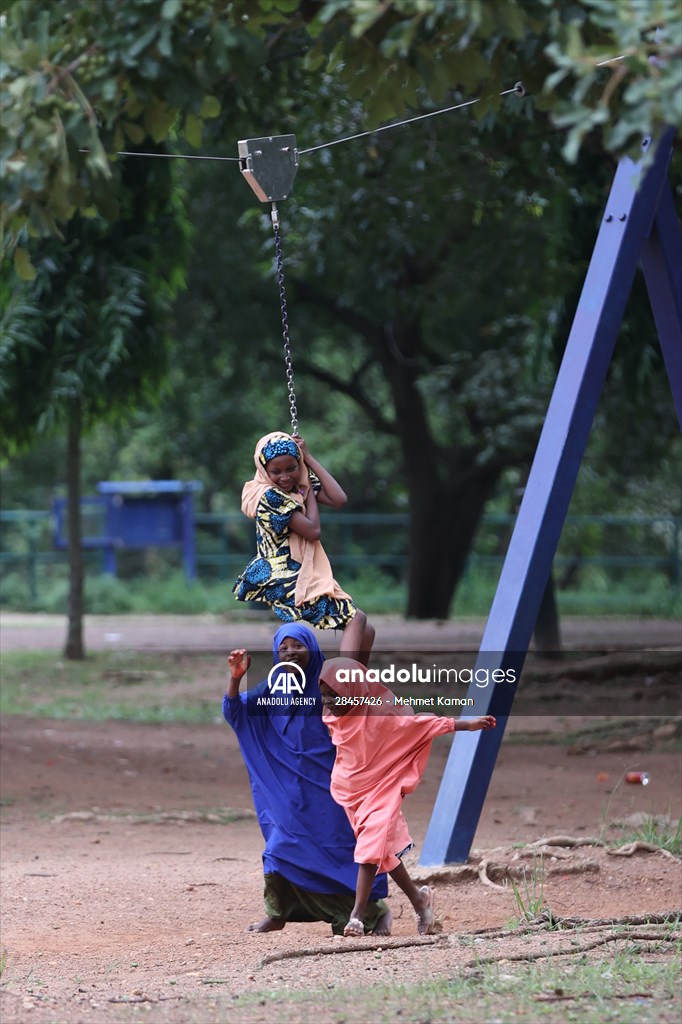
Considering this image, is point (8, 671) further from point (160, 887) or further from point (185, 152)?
point (160, 887)

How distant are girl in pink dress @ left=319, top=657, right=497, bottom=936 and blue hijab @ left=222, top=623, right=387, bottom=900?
11cm

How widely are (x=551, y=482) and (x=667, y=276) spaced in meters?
1.26

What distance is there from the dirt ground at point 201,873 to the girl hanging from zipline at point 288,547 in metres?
1.25

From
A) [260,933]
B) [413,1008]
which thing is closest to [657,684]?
[260,933]

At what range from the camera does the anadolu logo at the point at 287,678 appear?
205 inches

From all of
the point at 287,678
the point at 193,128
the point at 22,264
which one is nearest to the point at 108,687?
the point at 287,678

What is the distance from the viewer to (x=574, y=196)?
10.9 m

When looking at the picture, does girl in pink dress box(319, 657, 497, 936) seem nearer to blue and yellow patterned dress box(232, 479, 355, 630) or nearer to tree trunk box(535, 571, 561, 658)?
blue and yellow patterned dress box(232, 479, 355, 630)

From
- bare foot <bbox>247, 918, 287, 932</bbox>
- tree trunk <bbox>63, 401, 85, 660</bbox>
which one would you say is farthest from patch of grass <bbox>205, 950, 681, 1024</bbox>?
tree trunk <bbox>63, 401, 85, 660</bbox>

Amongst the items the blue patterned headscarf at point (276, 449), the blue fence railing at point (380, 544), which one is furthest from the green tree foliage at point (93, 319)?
the blue fence railing at point (380, 544)

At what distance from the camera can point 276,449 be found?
551 centimetres

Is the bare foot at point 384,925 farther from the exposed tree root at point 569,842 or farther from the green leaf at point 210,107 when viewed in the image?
the green leaf at point 210,107

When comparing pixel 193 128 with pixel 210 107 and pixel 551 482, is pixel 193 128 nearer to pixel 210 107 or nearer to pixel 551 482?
pixel 210 107

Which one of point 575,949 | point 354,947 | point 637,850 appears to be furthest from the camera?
point 637,850
